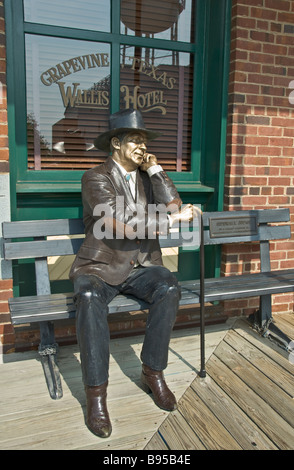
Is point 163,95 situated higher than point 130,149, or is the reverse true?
point 163,95

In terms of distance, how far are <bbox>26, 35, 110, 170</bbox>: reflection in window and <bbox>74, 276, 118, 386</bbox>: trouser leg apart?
149 cm

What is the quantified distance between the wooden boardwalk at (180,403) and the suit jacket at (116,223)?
0.73 m

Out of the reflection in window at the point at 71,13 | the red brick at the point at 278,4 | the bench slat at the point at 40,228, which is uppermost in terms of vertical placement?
the red brick at the point at 278,4

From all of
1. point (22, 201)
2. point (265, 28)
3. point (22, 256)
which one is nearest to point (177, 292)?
point (22, 256)

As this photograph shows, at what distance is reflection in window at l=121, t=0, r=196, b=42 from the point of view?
3404mm

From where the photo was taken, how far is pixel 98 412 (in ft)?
7.28

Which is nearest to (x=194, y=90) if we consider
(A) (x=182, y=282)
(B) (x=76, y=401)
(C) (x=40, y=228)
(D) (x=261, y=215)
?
(D) (x=261, y=215)

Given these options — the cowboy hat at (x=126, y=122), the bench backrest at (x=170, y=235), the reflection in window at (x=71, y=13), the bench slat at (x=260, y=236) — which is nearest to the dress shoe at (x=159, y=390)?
the bench backrest at (x=170, y=235)

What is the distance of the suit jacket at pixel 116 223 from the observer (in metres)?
2.54

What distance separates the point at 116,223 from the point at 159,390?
1.03 metres

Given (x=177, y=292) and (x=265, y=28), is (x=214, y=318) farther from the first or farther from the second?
(x=265, y=28)

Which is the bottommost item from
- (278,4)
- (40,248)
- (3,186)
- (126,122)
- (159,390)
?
(159,390)

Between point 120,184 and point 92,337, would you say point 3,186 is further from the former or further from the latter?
point 92,337

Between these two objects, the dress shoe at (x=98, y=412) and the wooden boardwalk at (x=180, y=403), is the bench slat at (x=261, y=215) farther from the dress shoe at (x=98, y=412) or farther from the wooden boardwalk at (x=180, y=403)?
the dress shoe at (x=98, y=412)
